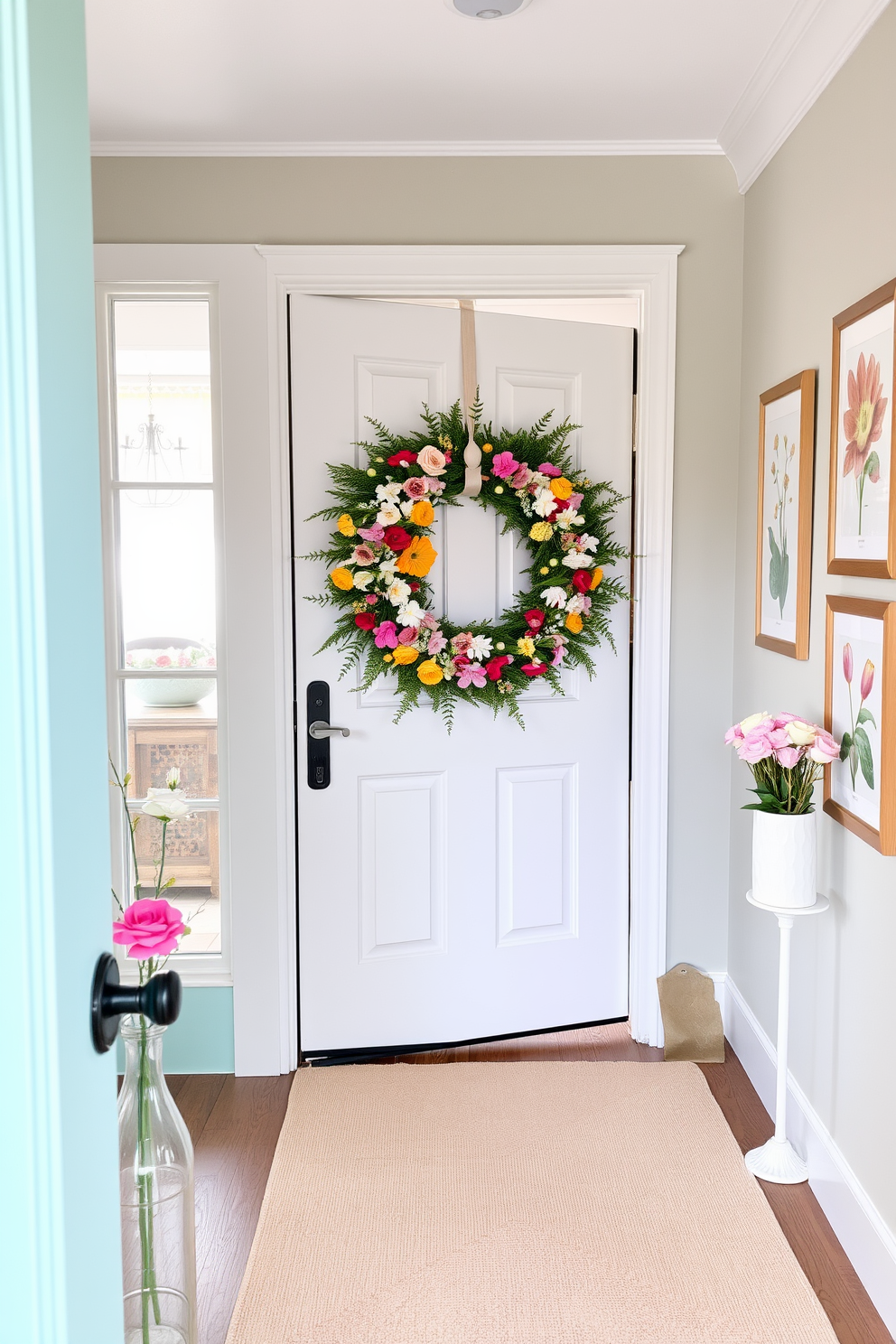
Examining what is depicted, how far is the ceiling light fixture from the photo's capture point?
82.0 inches

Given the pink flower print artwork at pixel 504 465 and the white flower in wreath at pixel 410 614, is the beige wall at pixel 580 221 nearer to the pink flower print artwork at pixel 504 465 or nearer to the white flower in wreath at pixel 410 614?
the pink flower print artwork at pixel 504 465

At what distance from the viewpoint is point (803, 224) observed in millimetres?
2371

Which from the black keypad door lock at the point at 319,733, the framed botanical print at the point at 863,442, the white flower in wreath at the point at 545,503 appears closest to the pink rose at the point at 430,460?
the white flower in wreath at the point at 545,503

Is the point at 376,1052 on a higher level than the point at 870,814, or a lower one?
lower

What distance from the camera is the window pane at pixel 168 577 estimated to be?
288cm

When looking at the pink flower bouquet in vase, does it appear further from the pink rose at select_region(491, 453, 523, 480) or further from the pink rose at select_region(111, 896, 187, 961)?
the pink rose at select_region(111, 896, 187, 961)

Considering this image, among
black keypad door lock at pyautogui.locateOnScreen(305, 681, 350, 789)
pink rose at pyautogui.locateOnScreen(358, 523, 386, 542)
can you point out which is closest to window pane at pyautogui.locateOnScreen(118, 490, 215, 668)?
black keypad door lock at pyautogui.locateOnScreen(305, 681, 350, 789)

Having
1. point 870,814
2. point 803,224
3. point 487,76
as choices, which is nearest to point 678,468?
point 803,224

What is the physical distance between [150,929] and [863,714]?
1.42 m

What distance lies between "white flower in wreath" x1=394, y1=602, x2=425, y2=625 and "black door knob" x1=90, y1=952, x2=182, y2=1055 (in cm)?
195

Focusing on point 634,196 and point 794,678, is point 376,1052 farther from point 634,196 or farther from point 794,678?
point 634,196

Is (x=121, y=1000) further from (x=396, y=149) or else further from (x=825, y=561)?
(x=396, y=149)

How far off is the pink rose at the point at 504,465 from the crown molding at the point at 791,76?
3.21 ft

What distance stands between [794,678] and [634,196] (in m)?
1.42
